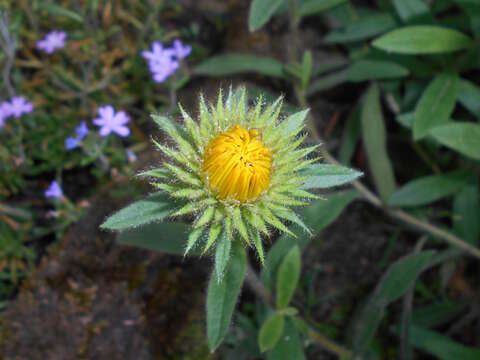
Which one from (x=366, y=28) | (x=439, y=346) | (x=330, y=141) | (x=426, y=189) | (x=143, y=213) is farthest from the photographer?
(x=330, y=141)

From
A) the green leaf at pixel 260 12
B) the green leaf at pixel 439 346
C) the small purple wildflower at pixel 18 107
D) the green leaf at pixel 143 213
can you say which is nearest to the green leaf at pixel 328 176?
the green leaf at pixel 143 213

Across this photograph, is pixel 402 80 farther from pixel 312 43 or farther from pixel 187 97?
pixel 187 97

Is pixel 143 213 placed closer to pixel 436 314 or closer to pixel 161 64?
pixel 161 64

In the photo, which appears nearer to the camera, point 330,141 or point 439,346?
point 439,346

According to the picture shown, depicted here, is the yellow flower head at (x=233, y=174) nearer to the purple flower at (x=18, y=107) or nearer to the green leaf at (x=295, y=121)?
the green leaf at (x=295, y=121)

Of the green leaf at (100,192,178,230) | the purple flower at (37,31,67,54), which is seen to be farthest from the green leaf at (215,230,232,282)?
the purple flower at (37,31,67,54)

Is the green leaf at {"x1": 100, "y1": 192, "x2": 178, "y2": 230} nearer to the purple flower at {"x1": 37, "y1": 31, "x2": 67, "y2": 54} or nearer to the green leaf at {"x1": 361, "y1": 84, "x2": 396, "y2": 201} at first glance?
the green leaf at {"x1": 361, "y1": 84, "x2": 396, "y2": 201}

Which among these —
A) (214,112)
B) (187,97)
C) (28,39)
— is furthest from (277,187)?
(28,39)

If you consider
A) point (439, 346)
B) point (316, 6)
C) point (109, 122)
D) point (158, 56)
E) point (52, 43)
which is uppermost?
point (52, 43)

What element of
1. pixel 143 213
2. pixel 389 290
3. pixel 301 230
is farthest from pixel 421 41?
pixel 143 213
